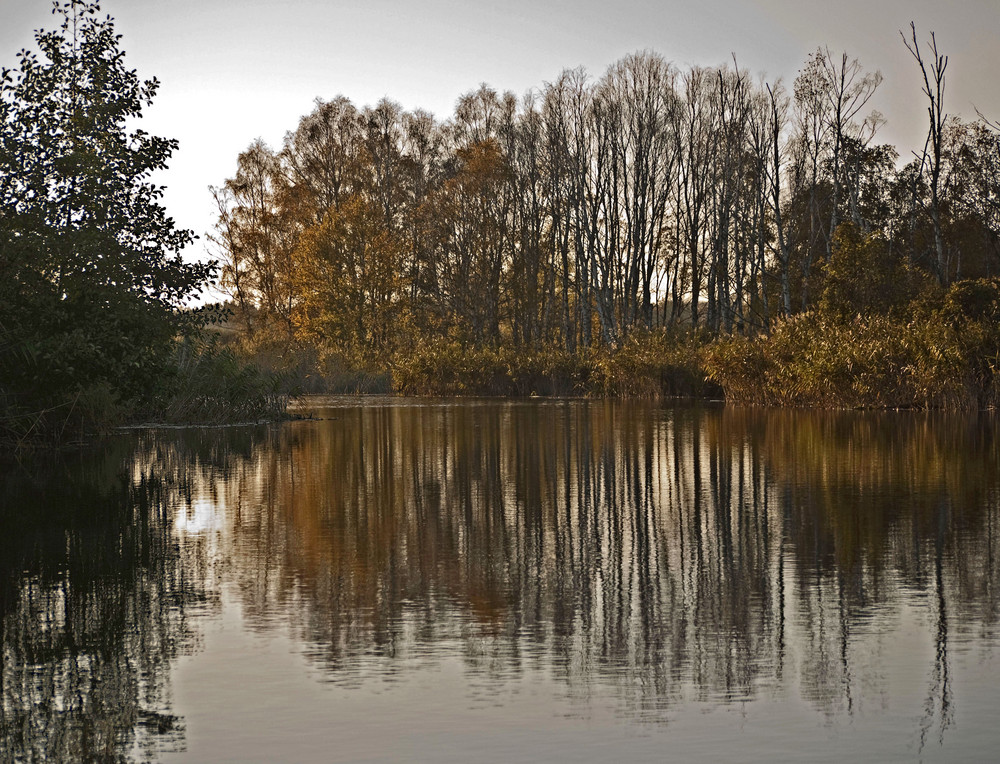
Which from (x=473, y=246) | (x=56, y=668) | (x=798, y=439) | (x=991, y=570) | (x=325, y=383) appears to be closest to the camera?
(x=56, y=668)

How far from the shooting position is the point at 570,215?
61.6m

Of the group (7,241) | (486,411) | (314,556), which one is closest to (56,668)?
(314,556)

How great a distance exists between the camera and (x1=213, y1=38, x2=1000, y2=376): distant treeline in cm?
5653

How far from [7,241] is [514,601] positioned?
13998mm

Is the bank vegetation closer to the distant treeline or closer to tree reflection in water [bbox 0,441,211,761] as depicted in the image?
the distant treeline

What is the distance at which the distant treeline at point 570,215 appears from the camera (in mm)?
Result: 56531

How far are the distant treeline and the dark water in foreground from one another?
34.8 m

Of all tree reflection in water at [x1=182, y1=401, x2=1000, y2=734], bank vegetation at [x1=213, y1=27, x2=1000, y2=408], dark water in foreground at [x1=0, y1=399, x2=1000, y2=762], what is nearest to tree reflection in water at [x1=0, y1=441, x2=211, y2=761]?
dark water in foreground at [x1=0, y1=399, x2=1000, y2=762]

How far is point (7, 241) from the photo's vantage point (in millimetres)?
18266

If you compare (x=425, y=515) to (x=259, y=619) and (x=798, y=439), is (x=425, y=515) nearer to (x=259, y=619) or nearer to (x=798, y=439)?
(x=259, y=619)

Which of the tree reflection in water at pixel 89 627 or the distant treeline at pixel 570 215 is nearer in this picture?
the tree reflection in water at pixel 89 627

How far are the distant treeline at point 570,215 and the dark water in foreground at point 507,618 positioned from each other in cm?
3483

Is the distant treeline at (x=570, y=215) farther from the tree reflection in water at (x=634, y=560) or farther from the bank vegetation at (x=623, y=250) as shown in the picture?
the tree reflection in water at (x=634, y=560)

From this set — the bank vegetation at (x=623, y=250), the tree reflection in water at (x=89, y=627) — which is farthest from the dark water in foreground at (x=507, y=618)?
the bank vegetation at (x=623, y=250)
